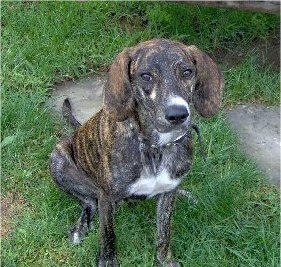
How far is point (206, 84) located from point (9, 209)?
1571 mm

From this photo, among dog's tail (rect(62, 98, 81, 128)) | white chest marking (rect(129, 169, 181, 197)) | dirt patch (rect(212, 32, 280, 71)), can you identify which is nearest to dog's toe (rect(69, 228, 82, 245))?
white chest marking (rect(129, 169, 181, 197))

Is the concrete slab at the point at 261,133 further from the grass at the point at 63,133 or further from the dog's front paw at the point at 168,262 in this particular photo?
the dog's front paw at the point at 168,262

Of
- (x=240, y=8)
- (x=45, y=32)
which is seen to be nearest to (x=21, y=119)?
(x=45, y=32)

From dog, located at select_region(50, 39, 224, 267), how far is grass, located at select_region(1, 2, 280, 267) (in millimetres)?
186

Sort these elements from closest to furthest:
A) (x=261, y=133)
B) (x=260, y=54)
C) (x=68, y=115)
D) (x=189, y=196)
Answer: (x=189, y=196) → (x=68, y=115) → (x=261, y=133) → (x=260, y=54)

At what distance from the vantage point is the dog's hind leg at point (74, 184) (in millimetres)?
3902

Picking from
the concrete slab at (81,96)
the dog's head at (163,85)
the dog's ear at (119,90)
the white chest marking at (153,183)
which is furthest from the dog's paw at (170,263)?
the concrete slab at (81,96)

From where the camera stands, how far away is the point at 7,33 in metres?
5.21

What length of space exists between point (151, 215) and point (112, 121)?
2.93ft

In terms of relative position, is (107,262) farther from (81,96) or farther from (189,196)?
(81,96)

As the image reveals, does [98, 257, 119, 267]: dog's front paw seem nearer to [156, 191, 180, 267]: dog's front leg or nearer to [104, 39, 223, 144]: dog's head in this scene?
[156, 191, 180, 267]: dog's front leg

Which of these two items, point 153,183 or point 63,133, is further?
point 63,133

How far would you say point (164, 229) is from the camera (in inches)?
146

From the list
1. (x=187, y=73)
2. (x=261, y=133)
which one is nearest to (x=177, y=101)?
(x=187, y=73)
